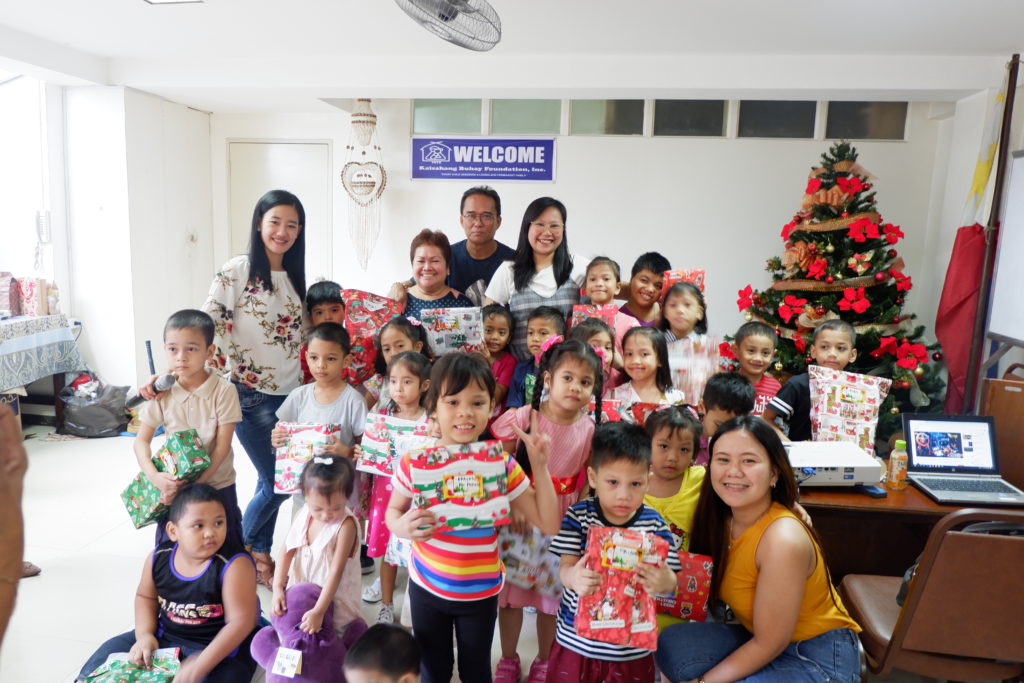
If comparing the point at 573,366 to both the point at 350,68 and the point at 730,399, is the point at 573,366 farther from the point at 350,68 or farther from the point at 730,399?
the point at 350,68

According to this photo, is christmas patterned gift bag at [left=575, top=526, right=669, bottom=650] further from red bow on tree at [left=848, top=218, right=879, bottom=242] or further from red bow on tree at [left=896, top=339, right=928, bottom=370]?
red bow on tree at [left=848, top=218, right=879, bottom=242]

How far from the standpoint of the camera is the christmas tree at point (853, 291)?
445 cm

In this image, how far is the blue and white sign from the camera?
577 centimetres

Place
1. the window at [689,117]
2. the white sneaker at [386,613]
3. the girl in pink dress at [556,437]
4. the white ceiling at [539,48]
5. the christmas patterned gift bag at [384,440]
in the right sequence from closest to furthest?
the girl in pink dress at [556,437]
the christmas patterned gift bag at [384,440]
the white sneaker at [386,613]
the white ceiling at [539,48]
the window at [689,117]

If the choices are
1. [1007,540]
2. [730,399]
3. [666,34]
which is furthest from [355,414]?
[666,34]

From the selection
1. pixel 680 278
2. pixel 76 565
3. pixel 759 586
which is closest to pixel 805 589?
pixel 759 586

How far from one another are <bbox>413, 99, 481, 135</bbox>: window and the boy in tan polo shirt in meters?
3.94

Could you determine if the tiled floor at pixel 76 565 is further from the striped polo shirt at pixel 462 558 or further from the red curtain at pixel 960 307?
the red curtain at pixel 960 307

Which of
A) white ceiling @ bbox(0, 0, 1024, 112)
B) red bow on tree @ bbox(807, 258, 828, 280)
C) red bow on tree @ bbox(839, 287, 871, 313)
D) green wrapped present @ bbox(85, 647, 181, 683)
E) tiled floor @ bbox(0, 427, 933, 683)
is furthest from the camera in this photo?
red bow on tree @ bbox(807, 258, 828, 280)

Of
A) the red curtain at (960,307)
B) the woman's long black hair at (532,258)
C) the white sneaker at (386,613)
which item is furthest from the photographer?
the red curtain at (960,307)

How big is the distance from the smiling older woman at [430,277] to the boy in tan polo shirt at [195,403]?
2.65 feet

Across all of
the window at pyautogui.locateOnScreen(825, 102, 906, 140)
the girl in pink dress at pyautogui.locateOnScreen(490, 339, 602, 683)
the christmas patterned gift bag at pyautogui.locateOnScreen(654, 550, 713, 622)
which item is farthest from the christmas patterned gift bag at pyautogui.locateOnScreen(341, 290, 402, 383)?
the window at pyautogui.locateOnScreen(825, 102, 906, 140)

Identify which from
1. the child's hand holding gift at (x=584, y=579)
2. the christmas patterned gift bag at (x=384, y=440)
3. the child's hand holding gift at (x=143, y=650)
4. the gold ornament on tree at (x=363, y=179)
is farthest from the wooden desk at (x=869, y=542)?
the gold ornament on tree at (x=363, y=179)

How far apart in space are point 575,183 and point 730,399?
3764 millimetres
